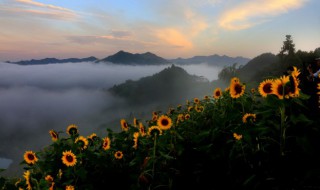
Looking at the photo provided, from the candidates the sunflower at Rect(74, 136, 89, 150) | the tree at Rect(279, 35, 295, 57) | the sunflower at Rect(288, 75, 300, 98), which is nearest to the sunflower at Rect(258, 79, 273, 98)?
the sunflower at Rect(288, 75, 300, 98)

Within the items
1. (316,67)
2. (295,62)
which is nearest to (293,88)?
(316,67)

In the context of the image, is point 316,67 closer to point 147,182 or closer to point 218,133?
point 218,133

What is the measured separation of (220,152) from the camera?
345 centimetres

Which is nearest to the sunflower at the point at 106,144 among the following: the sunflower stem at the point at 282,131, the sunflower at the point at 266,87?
the sunflower at the point at 266,87

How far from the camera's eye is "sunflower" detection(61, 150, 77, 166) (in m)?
4.39

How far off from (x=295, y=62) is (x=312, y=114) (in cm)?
6128

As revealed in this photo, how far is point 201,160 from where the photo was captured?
370 centimetres

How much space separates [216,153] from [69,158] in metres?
2.27

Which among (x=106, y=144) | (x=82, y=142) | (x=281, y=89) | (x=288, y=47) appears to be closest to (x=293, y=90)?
(x=281, y=89)

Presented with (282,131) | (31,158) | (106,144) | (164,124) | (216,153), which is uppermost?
(282,131)

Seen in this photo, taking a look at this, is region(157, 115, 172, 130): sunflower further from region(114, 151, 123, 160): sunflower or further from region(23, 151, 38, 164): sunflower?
region(23, 151, 38, 164): sunflower

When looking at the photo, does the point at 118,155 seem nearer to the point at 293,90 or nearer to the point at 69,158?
the point at 69,158

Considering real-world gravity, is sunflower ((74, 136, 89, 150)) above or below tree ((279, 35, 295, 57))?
below

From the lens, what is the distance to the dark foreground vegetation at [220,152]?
2584 millimetres
